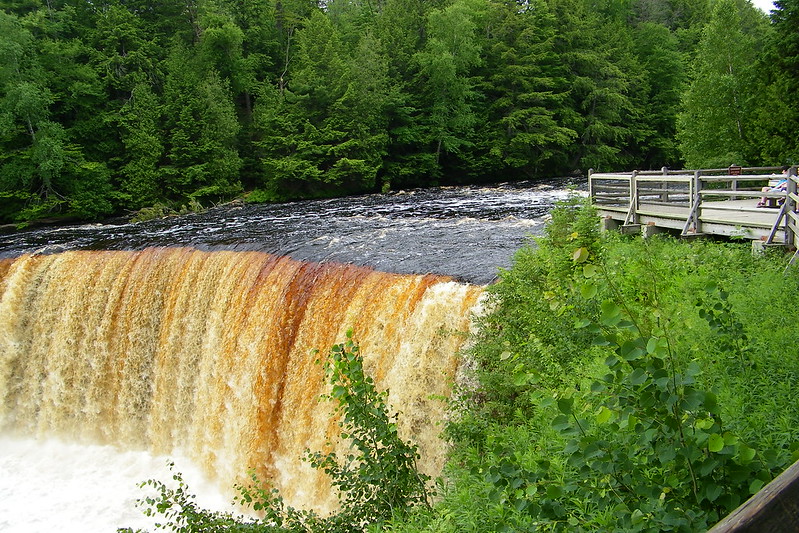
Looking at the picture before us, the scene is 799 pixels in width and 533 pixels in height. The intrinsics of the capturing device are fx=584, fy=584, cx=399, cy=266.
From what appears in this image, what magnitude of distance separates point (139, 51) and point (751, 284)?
36.1 metres

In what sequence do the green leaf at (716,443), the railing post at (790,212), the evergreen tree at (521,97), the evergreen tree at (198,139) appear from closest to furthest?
the green leaf at (716,443)
the railing post at (790,212)
the evergreen tree at (198,139)
the evergreen tree at (521,97)

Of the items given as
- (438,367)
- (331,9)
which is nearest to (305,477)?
(438,367)

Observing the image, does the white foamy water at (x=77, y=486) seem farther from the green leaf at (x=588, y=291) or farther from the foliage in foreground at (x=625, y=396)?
the green leaf at (x=588, y=291)

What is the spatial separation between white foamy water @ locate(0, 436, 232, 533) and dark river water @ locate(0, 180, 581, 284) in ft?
18.2

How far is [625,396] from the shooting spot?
2895 millimetres

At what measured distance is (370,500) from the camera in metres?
6.22

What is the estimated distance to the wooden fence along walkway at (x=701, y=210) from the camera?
8.11 m

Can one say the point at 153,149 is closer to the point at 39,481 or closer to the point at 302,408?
the point at 39,481

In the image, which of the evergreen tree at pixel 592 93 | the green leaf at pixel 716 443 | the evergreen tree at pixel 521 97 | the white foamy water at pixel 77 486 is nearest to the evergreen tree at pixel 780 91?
the evergreen tree at pixel 521 97

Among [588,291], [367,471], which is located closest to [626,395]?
[588,291]

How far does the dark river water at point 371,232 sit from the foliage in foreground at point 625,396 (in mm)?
3461

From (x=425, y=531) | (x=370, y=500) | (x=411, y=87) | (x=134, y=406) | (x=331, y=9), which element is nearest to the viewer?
(x=425, y=531)

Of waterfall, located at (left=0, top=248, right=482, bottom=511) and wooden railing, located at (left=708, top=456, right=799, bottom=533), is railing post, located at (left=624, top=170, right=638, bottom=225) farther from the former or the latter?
wooden railing, located at (left=708, top=456, right=799, bottom=533)

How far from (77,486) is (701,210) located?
13443 millimetres
